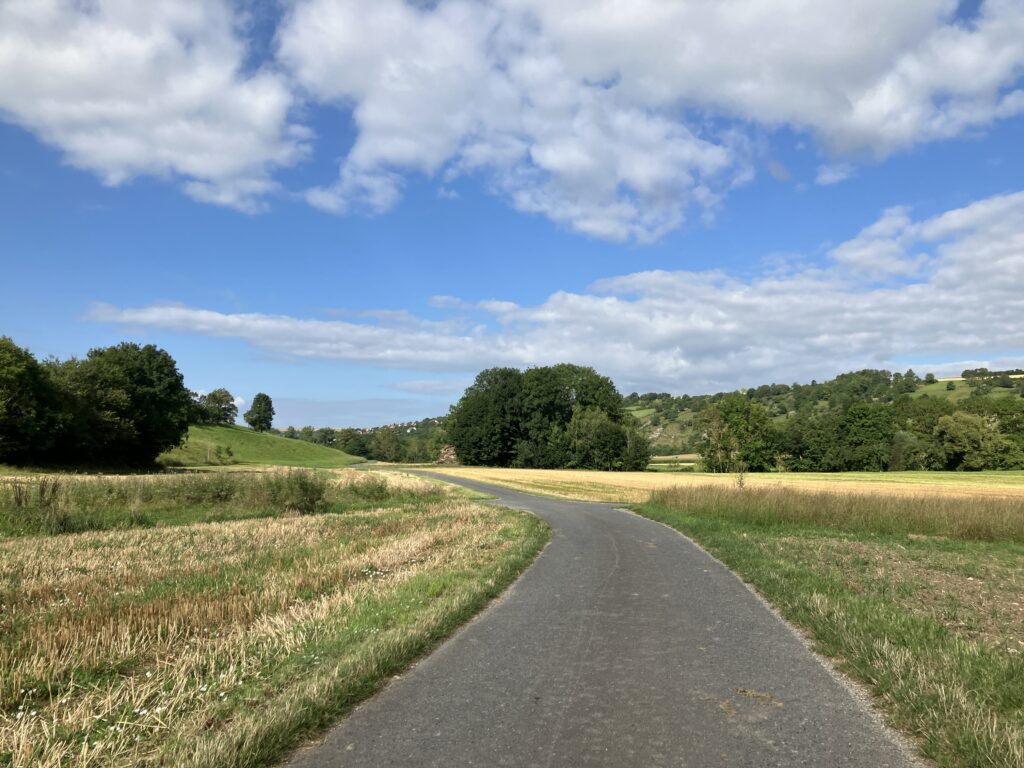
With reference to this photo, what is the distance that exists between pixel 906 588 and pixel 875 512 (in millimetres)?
14717

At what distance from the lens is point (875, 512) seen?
23.7 metres

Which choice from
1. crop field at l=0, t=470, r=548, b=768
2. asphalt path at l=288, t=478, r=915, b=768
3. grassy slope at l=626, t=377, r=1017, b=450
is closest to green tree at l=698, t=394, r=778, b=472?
grassy slope at l=626, t=377, r=1017, b=450

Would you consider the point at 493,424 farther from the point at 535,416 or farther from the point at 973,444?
the point at 973,444

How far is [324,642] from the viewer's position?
684 centimetres

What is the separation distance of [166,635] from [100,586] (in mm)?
4049

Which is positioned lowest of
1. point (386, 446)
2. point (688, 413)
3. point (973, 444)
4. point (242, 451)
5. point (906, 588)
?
→ point (386, 446)

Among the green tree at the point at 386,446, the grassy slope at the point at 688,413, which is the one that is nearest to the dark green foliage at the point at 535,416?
the grassy slope at the point at 688,413

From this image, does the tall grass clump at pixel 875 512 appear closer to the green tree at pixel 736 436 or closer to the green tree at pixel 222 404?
the green tree at pixel 736 436

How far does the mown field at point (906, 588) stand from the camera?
495 cm

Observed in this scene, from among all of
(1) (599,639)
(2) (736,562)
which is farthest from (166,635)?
(2) (736,562)

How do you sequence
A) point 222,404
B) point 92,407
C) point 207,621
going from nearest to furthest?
point 207,621, point 92,407, point 222,404

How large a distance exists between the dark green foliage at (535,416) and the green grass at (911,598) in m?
70.9

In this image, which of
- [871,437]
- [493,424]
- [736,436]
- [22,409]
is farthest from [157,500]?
[871,437]

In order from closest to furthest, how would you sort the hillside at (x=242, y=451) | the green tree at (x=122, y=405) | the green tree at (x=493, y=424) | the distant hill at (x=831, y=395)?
1. the green tree at (x=122, y=405)
2. the hillside at (x=242, y=451)
3. the green tree at (x=493, y=424)
4. the distant hill at (x=831, y=395)
